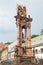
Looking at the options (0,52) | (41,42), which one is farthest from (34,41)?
(0,52)

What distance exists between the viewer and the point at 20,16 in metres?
43.7

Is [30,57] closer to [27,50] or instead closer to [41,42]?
[27,50]

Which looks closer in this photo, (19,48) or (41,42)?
(19,48)

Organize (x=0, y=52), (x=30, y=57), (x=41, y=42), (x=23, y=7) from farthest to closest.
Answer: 1. (x=0, y=52)
2. (x=41, y=42)
3. (x=23, y=7)
4. (x=30, y=57)

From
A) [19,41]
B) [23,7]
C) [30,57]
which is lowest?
[30,57]

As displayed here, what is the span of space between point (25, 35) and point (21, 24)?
79.7 inches

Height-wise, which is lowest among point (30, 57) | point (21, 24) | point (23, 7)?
point (30, 57)

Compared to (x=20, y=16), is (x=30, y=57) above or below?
below

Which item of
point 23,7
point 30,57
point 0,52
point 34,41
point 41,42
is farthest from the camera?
point 0,52

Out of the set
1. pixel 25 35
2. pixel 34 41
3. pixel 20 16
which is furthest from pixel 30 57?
pixel 34 41

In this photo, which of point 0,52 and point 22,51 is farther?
point 0,52

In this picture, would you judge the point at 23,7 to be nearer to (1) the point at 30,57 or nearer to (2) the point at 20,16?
(2) the point at 20,16

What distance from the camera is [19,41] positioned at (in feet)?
140

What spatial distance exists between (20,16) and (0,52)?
76404 mm
